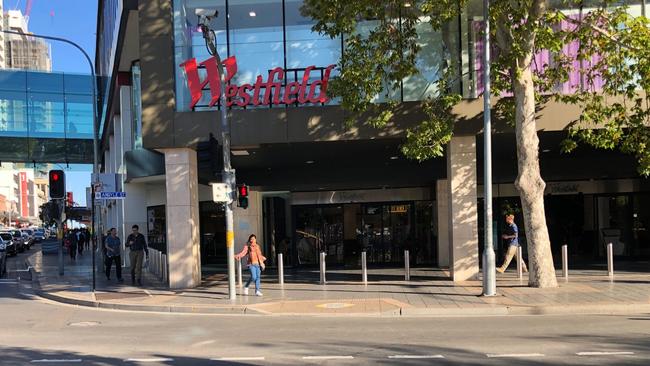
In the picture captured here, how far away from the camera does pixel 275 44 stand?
16.7m

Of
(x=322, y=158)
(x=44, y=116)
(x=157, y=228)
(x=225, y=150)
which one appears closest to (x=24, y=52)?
(x=44, y=116)

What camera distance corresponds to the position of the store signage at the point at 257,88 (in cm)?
1620

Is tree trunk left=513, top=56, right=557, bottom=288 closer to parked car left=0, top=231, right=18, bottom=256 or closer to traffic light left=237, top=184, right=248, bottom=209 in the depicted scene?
traffic light left=237, top=184, right=248, bottom=209

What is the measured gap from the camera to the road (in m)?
7.70

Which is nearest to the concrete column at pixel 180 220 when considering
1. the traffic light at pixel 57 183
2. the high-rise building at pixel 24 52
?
the traffic light at pixel 57 183

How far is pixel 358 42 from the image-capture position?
554 inches

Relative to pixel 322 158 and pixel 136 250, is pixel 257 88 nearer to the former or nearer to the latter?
pixel 322 158

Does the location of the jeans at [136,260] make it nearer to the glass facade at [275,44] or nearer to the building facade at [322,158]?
the building facade at [322,158]

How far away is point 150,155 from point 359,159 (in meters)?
8.54

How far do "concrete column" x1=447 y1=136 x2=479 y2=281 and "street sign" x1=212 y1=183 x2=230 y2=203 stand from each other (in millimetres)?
6237

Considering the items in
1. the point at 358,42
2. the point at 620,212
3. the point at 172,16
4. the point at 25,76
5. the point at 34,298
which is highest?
the point at 25,76

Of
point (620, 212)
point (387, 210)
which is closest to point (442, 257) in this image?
point (387, 210)

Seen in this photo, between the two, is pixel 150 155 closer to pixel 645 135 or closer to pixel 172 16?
pixel 172 16

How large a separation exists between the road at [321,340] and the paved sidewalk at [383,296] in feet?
2.33
